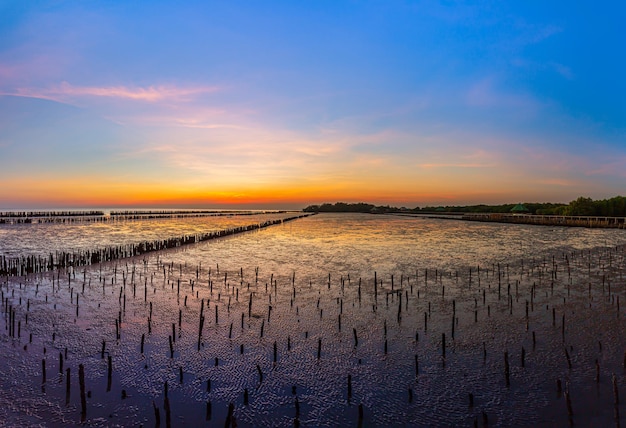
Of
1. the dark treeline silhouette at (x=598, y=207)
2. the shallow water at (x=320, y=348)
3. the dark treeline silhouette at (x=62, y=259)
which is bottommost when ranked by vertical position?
the shallow water at (x=320, y=348)

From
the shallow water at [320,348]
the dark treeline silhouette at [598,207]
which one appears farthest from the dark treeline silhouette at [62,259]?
the dark treeline silhouette at [598,207]

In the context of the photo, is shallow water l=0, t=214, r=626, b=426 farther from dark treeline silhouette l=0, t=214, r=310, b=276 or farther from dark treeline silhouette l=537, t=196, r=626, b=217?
dark treeline silhouette l=537, t=196, r=626, b=217

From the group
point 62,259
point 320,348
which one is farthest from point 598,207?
point 62,259

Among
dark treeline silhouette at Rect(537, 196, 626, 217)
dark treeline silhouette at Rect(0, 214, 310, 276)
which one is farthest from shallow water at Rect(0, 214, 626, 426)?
dark treeline silhouette at Rect(537, 196, 626, 217)

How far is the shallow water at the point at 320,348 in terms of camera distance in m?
7.59

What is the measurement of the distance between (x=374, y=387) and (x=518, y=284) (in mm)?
14587

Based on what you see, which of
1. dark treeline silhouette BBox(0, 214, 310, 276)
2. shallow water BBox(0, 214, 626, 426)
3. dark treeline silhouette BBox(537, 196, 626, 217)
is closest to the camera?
shallow water BBox(0, 214, 626, 426)

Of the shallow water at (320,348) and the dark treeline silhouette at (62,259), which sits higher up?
the dark treeline silhouette at (62,259)

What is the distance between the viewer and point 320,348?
10.5 meters

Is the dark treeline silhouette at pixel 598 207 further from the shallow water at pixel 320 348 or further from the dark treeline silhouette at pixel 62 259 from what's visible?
the dark treeline silhouette at pixel 62 259

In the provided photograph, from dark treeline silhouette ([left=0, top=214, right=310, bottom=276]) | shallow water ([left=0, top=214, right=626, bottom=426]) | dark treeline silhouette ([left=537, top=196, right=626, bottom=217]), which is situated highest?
dark treeline silhouette ([left=537, top=196, right=626, bottom=217])

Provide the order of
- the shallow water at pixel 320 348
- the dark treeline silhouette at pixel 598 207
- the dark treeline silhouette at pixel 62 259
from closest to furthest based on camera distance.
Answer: the shallow water at pixel 320 348 < the dark treeline silhouette at pixel 62 259 < the dark treeline silhouette at pixel 598 207

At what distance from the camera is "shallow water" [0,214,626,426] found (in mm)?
7594

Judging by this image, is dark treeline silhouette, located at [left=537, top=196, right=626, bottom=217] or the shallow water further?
dark treeline silhouette, located at [left=537, top=196, right=626, bottom=217]
